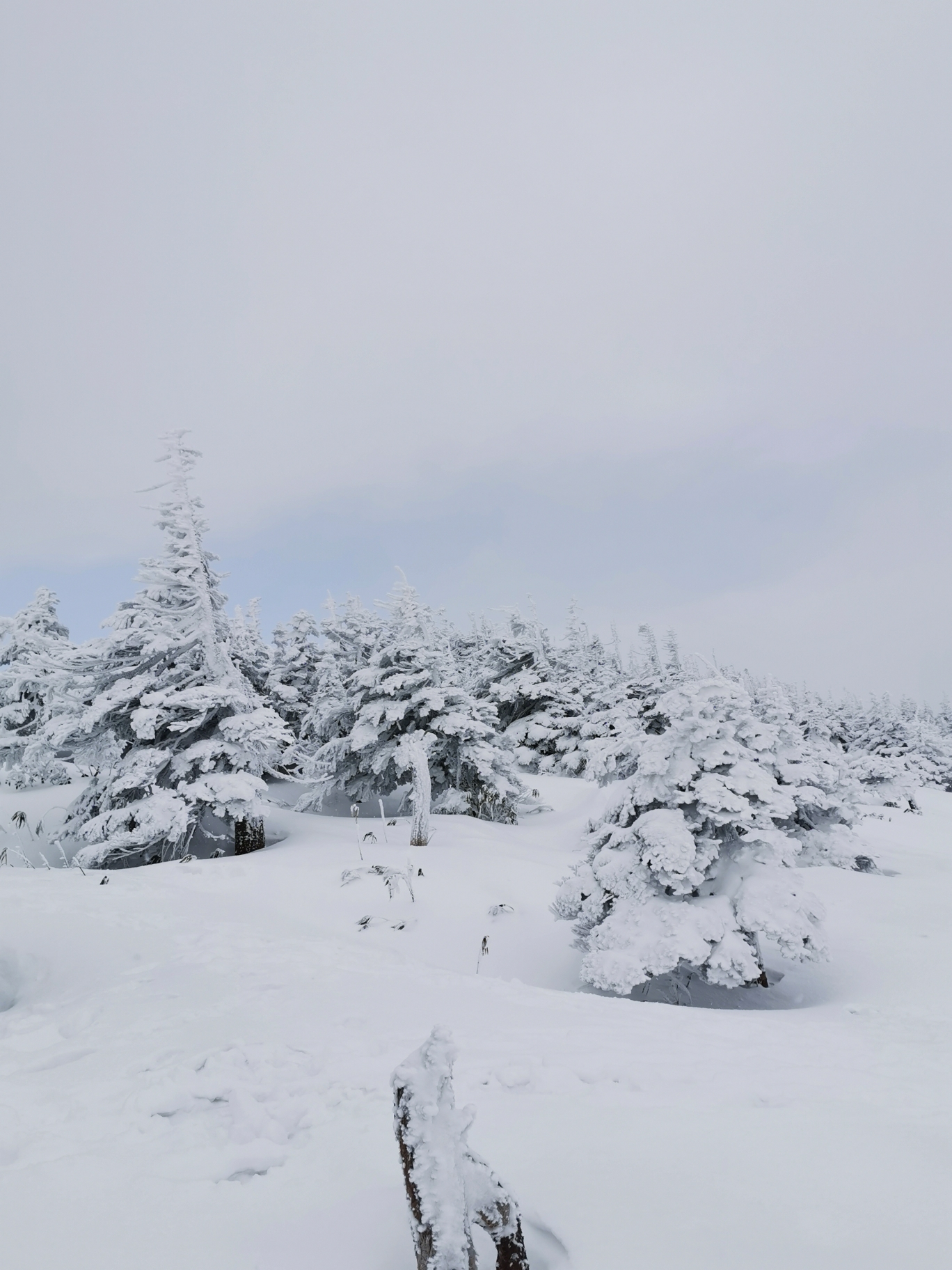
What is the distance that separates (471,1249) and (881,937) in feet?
37.5

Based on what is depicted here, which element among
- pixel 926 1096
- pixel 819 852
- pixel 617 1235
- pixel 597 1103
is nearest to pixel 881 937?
pixel 819 852

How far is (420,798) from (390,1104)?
12612mm

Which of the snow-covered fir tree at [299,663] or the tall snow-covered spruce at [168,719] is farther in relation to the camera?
the snow-covered fir tree at [299,663]

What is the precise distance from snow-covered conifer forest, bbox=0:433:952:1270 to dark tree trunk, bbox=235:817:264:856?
73mm

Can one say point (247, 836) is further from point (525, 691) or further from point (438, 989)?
point (525, 691)

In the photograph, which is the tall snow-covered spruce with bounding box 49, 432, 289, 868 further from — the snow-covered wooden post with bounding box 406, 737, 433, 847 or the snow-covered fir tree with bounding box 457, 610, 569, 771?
the snow-covered fir tree with bounding box 457, 610, 569, 771

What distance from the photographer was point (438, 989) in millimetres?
7125

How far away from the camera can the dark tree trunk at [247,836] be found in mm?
15836

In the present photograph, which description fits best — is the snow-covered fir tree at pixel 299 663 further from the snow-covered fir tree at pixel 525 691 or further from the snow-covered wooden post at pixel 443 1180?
the snow-covered wooden post at pixel 443 1180

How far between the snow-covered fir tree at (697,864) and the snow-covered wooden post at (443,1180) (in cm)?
Answer: 628

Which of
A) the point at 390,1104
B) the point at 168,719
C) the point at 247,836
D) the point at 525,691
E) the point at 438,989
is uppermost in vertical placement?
the point at 168,719

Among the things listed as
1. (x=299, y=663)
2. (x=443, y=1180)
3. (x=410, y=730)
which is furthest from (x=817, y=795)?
(x=299, y=663)

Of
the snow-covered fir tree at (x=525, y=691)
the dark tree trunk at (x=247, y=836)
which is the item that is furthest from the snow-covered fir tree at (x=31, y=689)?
the snow-covered fir tree at (x=525, y=691)

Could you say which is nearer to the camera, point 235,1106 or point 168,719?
point 235,1106
